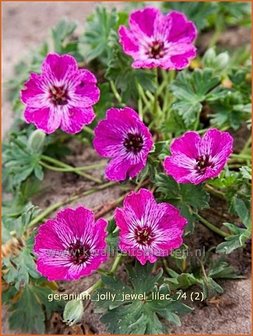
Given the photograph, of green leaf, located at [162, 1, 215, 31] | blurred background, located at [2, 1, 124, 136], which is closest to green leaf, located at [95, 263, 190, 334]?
green leaf, located at [162, 1, 215, 31]

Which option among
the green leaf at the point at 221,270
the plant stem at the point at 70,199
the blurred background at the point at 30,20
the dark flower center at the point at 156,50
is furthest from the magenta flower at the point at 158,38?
the blurred background at the point at 30,20

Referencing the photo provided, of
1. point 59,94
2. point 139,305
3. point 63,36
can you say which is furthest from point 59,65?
point 139,305

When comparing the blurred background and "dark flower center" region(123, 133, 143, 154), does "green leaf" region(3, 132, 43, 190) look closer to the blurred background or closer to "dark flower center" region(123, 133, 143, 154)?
"dark flower center" region(123, 133, 143, 154)

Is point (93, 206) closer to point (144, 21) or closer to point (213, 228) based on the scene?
point (213, 228)

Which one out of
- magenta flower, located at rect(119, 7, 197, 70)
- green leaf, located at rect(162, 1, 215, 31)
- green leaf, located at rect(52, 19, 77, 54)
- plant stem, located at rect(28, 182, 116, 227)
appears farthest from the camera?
green leaf, located at rect(162, 1, 215, 31)

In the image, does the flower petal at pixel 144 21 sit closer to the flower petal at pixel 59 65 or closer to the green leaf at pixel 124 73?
the green leaf at pixel 124 73

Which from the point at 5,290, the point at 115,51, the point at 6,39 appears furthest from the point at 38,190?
the point at 6,39

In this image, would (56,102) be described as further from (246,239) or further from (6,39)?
(6,39)

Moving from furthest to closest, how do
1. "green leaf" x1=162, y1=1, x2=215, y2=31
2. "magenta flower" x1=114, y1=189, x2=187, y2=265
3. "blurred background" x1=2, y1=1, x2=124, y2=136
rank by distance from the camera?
"blurred background" x1=2, y1=1, x2=124, y2=136 < "green leaf" x1=162, y1=1, x2=215, y2=31 < "magenta flower" x1=114, y1=189, x2=187, y2=265
